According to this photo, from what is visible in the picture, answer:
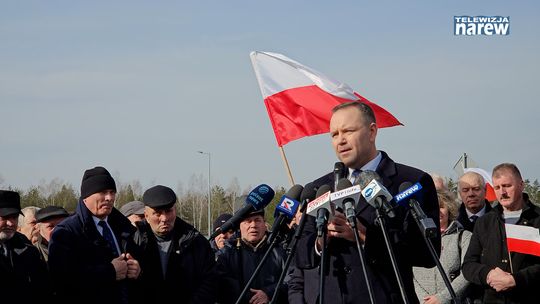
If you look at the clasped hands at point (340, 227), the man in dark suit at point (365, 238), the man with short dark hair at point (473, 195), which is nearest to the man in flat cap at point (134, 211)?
the man with short dark hair at point (473, 195)

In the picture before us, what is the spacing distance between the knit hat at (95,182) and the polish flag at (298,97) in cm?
371

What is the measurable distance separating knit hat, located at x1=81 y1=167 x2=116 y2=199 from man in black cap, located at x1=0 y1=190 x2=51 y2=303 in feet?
2.11

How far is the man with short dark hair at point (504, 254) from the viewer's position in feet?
23.2

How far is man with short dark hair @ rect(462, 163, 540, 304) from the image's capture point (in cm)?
707

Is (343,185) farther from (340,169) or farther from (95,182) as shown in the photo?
(95,182)

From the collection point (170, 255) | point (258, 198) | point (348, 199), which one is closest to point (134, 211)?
point (170, 255)

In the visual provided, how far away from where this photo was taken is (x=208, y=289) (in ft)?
25.1

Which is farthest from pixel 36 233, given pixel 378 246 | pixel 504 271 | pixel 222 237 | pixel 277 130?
pixel 378 246

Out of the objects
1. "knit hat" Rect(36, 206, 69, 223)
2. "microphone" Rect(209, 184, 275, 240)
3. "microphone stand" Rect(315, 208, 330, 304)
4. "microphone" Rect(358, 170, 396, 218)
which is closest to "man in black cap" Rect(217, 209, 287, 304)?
"knit hat" Rect(36, 206, 69, 223)

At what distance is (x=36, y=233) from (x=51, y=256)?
2657 millimetres

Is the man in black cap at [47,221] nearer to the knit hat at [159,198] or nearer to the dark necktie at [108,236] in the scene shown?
the knit hat at [159,198]

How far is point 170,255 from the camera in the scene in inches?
296

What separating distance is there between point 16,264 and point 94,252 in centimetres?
71

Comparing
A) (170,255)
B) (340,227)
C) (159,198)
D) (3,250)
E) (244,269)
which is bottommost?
(244,269)
